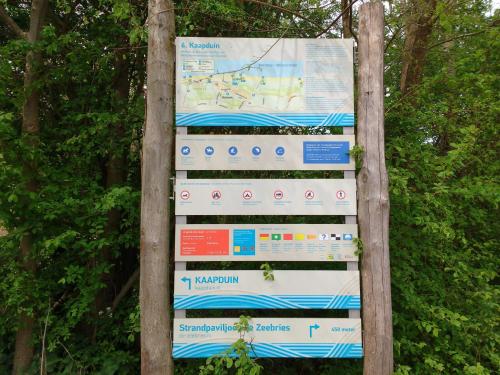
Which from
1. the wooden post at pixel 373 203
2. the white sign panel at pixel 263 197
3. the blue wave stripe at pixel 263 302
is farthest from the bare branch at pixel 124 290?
the wooden post at pixel 373 203

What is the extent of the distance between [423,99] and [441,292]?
226 cm

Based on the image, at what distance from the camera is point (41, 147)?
4.38 metres

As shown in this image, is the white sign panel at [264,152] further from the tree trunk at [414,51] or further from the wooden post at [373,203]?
the tree trunk at [414,51]

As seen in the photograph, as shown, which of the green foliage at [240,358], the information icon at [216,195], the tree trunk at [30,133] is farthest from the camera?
the tree trunk at [30,133]

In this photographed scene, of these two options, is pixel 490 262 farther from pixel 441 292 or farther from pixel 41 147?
pixel 41 147

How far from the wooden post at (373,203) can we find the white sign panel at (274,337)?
Result: 0.66 ft

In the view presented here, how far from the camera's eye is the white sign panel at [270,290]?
335 cm

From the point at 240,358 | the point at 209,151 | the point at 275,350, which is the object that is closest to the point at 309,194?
the point at 209,151

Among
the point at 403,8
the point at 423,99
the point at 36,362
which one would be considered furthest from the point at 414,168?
the point at 36,362

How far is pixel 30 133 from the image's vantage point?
4273 mm

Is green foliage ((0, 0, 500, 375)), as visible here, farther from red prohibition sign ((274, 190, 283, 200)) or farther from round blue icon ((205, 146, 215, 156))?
round blue icon ((205, 146, 215, 156))

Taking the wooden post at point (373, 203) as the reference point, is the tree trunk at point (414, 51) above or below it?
above

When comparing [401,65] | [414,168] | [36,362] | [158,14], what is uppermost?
[401,65]

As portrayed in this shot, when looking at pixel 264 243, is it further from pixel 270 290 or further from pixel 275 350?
pixel 275 350
